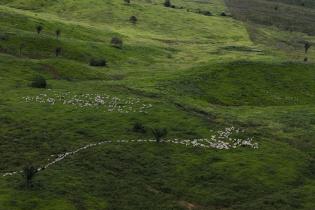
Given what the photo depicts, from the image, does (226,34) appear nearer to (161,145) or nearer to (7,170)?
(161,145)

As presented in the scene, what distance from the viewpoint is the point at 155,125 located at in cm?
6662

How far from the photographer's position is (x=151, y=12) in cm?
19312

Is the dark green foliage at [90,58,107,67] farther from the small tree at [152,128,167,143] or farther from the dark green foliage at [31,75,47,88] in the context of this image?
the small tree at [152,128,167,143]

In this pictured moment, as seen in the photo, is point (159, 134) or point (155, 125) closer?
point (159, 134)

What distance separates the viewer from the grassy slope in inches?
1913

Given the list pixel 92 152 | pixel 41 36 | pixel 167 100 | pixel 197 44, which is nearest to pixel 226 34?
pixel 197 44

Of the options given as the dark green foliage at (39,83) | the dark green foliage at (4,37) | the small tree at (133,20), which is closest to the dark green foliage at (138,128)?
the dark green foliage at (39,83)

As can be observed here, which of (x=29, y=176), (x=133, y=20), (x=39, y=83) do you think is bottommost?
(x=133, y=20)

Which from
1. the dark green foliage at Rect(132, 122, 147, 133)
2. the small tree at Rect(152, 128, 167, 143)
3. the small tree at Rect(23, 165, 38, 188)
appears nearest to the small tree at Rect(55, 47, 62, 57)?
the dark green foliage at Rect(132, 122, 147, 133)

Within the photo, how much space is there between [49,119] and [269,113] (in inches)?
1304

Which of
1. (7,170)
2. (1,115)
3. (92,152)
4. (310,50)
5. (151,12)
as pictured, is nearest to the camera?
(7,170)

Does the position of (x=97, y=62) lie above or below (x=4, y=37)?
below

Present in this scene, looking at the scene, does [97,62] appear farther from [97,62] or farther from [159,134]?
[159,134]

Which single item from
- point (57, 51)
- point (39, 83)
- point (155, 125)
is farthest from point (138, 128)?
point (57, 51)
